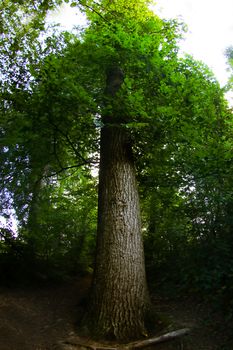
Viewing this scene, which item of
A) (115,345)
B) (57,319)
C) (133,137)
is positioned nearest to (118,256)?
(115,345)

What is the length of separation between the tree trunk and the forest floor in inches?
21.7

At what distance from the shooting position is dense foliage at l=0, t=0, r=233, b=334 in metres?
5.23

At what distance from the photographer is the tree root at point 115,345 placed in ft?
14.0

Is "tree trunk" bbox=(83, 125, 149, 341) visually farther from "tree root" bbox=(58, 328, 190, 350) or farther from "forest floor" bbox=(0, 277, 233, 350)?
"forest floor" bbox=(0, 277, 233, 350)

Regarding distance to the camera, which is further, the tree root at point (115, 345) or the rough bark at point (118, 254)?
the rough bark at point (118, 254)

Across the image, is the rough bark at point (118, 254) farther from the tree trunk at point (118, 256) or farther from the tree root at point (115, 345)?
the tree root at point (115, 345)

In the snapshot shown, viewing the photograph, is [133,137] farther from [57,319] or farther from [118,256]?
[57,319]

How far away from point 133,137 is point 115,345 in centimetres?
371

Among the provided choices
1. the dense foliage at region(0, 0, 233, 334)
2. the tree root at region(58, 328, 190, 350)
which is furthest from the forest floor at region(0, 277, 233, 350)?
the dense foliage at region(0, 0, 233, 334)

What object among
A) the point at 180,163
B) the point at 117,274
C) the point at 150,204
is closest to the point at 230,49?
the point at 150,204

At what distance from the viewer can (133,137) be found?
6.02 metres

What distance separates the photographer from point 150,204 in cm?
844

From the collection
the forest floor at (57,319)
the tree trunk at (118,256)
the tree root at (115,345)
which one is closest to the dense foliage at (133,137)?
the forest floor at (57,319)

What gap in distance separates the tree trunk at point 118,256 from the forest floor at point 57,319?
55cm
